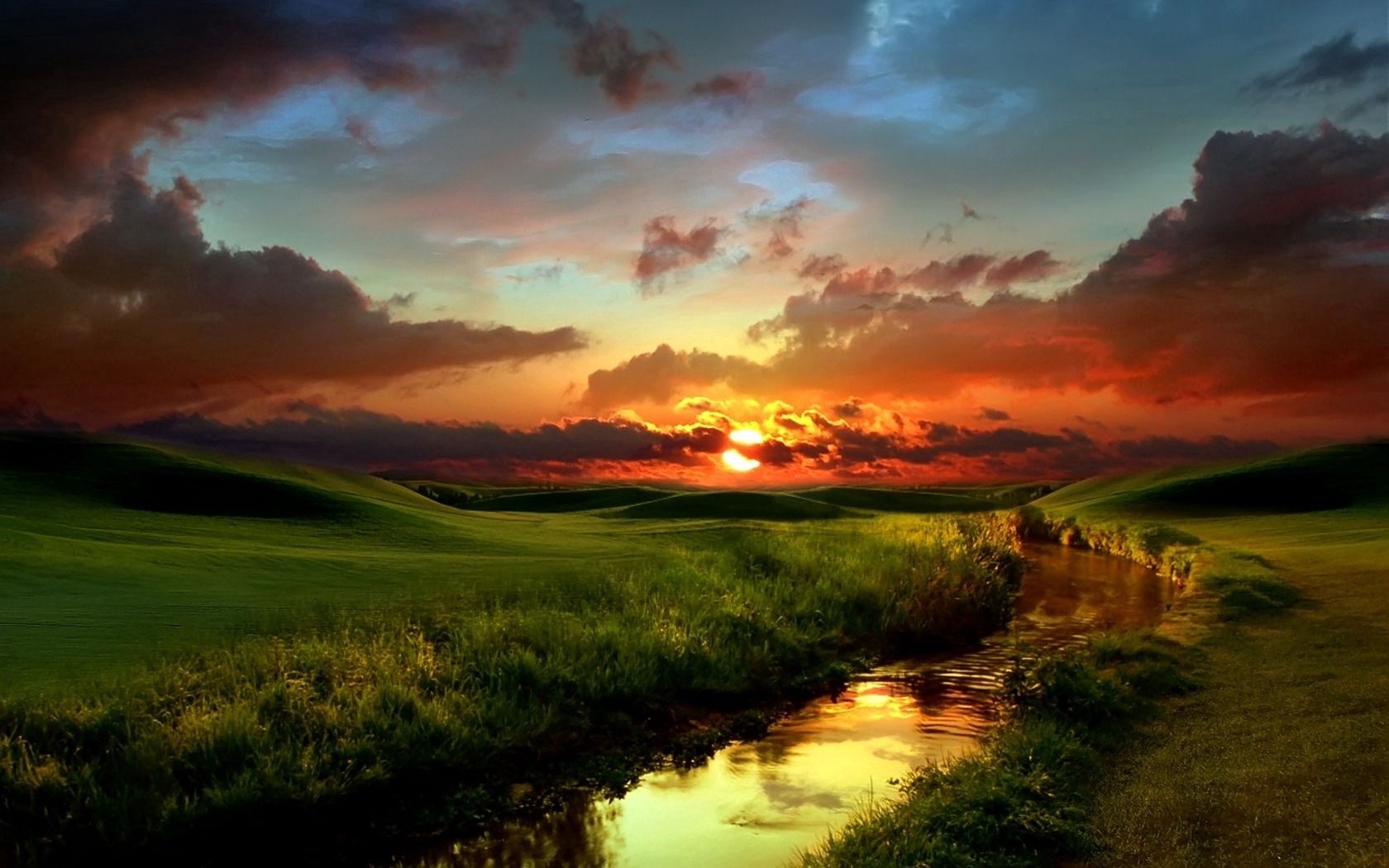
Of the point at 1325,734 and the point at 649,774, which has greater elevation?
the point at 1325,734

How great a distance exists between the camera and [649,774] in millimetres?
11086

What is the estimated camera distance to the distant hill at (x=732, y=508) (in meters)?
47.7

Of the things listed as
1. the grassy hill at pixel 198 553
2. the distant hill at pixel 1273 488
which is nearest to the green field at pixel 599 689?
the grassy hill at pixel 198 553

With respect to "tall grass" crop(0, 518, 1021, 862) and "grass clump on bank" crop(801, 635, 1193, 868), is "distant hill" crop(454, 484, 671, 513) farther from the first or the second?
"grass clump on bank" crop(801, 635, 1193, 868)

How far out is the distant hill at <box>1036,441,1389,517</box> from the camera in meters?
52.0

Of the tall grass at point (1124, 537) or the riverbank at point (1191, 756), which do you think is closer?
the riverbank at point (1191, 756)

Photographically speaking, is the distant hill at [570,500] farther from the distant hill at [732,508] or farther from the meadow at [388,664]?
the meadow at [388,664]

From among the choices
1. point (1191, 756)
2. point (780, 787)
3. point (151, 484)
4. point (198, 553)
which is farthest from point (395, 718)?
point (151, 484)

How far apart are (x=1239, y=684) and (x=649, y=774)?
316 inches

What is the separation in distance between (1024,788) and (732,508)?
42.0 metres

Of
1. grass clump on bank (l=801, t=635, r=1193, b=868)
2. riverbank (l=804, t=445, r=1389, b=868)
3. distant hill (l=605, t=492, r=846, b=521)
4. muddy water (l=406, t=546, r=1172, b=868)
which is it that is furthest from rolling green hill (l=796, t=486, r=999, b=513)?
grass clump on bank (l=801, t=635, r=1193, b=868)

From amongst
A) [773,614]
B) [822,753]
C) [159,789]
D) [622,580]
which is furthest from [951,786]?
[622,580]

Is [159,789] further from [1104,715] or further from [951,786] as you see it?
[1104,715]

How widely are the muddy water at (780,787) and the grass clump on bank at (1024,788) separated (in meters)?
0.76
